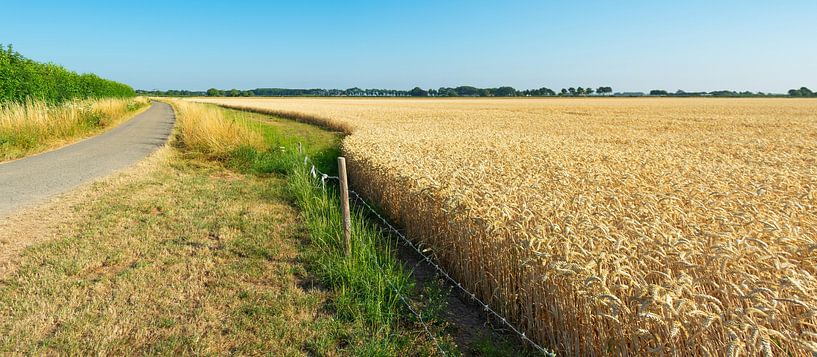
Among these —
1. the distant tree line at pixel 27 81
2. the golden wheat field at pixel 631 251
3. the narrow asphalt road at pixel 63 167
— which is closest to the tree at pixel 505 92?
the distant tree line at pixel 27 81

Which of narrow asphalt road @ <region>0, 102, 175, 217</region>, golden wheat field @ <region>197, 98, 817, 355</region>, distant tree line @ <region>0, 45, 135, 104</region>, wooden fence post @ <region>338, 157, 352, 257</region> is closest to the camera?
golden wheat field @ <region>197, 98, 817, 355</region>

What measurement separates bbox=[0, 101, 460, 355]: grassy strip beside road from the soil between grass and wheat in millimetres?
14

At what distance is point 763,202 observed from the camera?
4.53 m

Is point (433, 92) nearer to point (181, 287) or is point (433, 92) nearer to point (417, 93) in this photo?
point (417, 93)

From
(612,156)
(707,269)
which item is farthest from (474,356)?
(612,156)

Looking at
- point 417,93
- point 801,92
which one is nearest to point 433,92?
point 417,93

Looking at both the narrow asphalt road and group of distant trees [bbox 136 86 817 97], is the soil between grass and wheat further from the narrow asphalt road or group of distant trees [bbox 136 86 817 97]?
group of distant trees [bbox 136 86 817 97]

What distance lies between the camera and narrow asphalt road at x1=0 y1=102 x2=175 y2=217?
7618mm

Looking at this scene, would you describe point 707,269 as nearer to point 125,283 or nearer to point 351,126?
point 125,283

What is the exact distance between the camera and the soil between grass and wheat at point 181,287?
350 centimetres

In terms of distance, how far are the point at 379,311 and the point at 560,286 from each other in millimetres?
1621

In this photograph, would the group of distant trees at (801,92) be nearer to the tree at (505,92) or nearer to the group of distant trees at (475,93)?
the group of distant trees at (475,93)

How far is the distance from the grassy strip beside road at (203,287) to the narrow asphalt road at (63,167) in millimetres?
1463

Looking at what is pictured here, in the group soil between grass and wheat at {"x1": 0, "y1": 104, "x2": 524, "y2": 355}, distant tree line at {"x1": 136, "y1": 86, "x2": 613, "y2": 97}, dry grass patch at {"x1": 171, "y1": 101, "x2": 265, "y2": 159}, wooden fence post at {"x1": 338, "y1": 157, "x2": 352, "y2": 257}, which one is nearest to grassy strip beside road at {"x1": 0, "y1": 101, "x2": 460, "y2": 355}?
soil between grass and wheat at {"x1": 0, "y1": 104, "x2": 524, "y2": 355}
